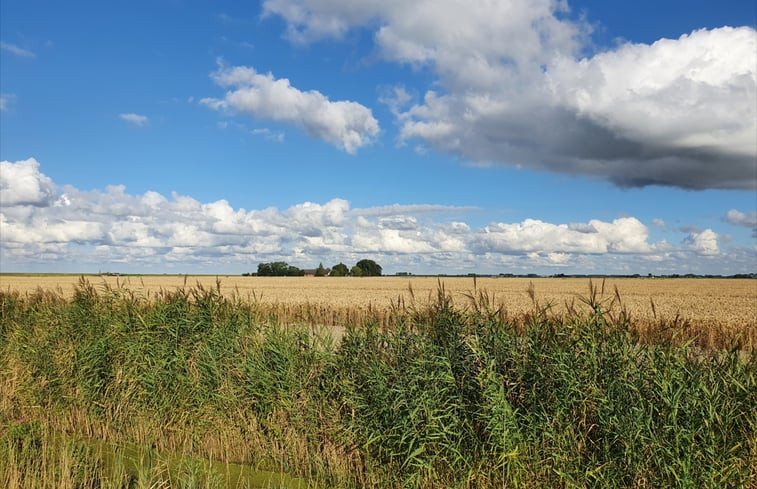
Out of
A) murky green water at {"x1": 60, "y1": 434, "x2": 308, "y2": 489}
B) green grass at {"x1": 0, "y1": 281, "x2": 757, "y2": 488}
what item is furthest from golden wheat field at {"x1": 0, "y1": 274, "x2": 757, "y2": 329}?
murky green water at {"x1": 60, "y1": 434, "x2": 308, "y2": 489}

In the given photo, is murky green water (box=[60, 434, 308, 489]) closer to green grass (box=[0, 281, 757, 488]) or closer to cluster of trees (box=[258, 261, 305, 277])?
green grass (box=[0, 281, 757, 488])

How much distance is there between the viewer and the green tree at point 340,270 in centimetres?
13054

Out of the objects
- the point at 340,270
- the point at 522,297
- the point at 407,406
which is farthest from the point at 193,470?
the point at 340,270

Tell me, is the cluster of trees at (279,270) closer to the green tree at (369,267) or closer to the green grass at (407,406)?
the green tree at (369,267)

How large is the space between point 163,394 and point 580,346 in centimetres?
772

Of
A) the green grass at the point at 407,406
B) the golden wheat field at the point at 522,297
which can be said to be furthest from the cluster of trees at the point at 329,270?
the green grass at the point at 407,406

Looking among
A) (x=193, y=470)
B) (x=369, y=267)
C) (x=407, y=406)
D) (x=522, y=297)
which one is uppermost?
(x=369, y=267)

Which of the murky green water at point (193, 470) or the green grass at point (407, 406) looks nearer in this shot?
the green grass at point (407, 406)

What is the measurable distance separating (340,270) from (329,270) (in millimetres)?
3965

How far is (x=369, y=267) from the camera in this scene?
439ft

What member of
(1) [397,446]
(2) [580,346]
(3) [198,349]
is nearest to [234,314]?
(3) [198,349]

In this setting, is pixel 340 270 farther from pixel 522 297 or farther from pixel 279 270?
pixel 522 297

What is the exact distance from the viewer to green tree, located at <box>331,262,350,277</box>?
13054 cm

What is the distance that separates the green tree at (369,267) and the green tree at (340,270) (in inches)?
116
